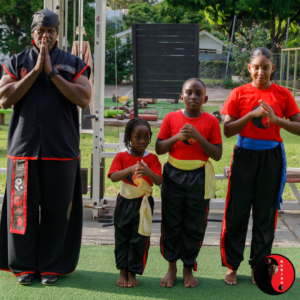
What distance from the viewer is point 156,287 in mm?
2805

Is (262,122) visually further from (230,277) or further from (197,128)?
(230,277)

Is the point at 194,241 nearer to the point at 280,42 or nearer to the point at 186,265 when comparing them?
the point at 186,265

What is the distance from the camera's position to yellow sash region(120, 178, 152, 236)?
266cm

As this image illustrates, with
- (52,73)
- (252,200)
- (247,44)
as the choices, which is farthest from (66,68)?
(247,44)

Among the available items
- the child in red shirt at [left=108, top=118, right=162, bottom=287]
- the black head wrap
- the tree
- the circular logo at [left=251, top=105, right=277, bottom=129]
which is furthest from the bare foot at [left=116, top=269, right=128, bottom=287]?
the tree

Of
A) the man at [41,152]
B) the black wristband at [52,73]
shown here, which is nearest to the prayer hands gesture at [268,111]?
the man at [41,152]

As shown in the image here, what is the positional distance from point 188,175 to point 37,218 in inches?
43.7

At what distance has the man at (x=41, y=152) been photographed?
2.56 meters

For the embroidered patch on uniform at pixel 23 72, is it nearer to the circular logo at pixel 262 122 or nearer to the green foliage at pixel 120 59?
the circular logo at pixel 262 122

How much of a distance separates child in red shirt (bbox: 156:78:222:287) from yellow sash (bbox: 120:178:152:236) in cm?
14

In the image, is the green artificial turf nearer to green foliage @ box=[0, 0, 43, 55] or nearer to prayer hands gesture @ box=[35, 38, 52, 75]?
prayer hands gesture @ box=[35, 38, 52, 75]

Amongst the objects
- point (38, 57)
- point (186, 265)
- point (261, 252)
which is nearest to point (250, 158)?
point (261, 252)

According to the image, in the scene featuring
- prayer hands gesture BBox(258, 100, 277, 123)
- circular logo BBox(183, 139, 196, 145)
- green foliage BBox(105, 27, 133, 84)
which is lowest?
circular logo BBox(183, 139, 196, 145)

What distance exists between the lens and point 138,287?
2797mm
